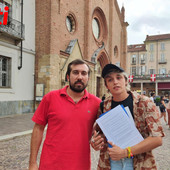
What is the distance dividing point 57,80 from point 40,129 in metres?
11.0

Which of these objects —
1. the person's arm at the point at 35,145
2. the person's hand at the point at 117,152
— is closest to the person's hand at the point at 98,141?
the person's hand at the point at 117,152

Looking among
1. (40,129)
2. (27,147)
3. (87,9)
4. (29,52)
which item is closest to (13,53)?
(29,52)

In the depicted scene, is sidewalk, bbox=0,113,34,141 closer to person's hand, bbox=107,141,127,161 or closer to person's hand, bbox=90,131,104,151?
person's hand, bbox=90,131,104,151

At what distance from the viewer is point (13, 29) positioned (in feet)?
35.7

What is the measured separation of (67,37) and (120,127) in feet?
46.4

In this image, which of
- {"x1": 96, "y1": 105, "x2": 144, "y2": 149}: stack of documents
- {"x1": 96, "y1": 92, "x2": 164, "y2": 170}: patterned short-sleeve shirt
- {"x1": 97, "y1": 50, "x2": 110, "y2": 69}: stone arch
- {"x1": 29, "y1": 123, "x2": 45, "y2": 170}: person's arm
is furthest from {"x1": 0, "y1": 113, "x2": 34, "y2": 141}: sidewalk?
{"x1": 97, "y1": 50, "x2": 110, "y2": 69}: stone arch

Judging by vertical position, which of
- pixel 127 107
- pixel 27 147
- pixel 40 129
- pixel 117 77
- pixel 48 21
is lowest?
pixel 27 147

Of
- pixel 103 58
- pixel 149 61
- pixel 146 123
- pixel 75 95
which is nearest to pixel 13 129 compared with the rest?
pixel 75 95

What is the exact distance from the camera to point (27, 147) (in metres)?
5.17

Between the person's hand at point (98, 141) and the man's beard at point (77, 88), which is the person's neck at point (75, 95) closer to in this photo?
the man's beard at point (77, 88)

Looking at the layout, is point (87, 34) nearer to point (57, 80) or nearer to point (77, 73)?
point (57, 80)

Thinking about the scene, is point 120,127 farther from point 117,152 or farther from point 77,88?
point 77,88

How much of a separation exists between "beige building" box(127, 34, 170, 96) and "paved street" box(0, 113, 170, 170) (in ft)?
128

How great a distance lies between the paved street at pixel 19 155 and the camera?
388cm
